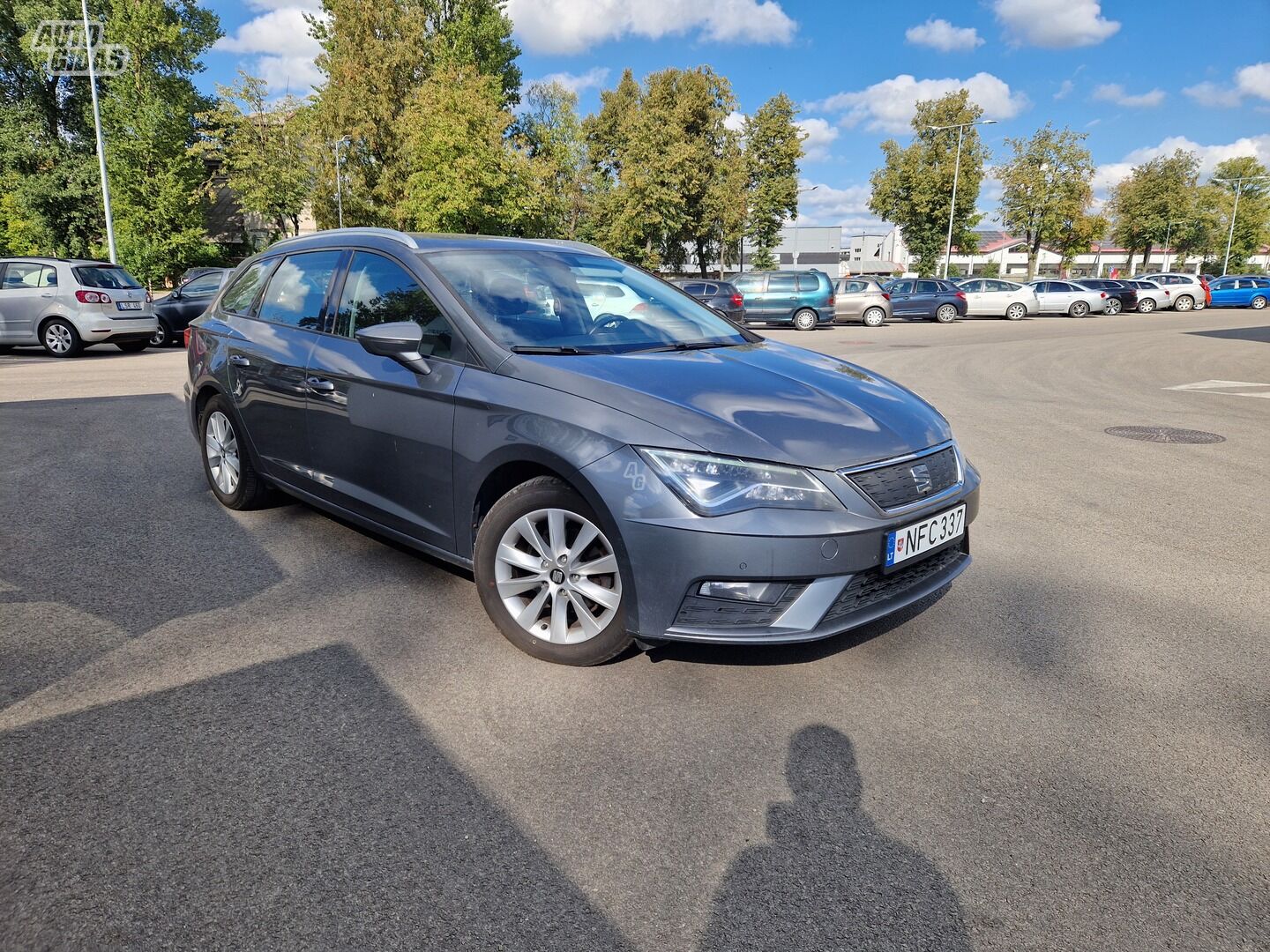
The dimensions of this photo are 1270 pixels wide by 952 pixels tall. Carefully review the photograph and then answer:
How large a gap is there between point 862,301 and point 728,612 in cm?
2710

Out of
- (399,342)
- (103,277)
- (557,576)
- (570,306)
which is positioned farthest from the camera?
(103,277)

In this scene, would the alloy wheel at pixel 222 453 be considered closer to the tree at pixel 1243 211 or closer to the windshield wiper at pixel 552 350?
the windshield wiper at pixel 552 350

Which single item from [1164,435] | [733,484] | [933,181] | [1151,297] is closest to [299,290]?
[733,484]

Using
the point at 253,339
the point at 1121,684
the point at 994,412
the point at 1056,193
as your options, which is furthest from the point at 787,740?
the point at 1056,193

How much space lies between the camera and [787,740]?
280 centimetres

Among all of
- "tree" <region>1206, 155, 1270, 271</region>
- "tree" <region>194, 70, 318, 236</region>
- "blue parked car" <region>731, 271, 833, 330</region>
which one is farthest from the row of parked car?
"tree" <region>1206, 155, 1270, 271</region>

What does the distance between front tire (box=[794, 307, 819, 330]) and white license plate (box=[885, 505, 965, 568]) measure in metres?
23.7

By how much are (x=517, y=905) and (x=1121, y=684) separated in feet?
7.99

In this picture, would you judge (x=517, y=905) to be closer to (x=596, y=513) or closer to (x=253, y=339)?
(x=596, y=513)

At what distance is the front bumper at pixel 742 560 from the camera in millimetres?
2777

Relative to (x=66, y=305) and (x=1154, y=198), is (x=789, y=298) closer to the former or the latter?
(x=66, y=305)

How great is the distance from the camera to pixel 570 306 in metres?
3.92

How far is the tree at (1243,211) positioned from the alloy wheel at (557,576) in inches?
3795

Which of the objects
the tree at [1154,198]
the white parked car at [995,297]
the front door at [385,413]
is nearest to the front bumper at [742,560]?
the front door at [385,413]
